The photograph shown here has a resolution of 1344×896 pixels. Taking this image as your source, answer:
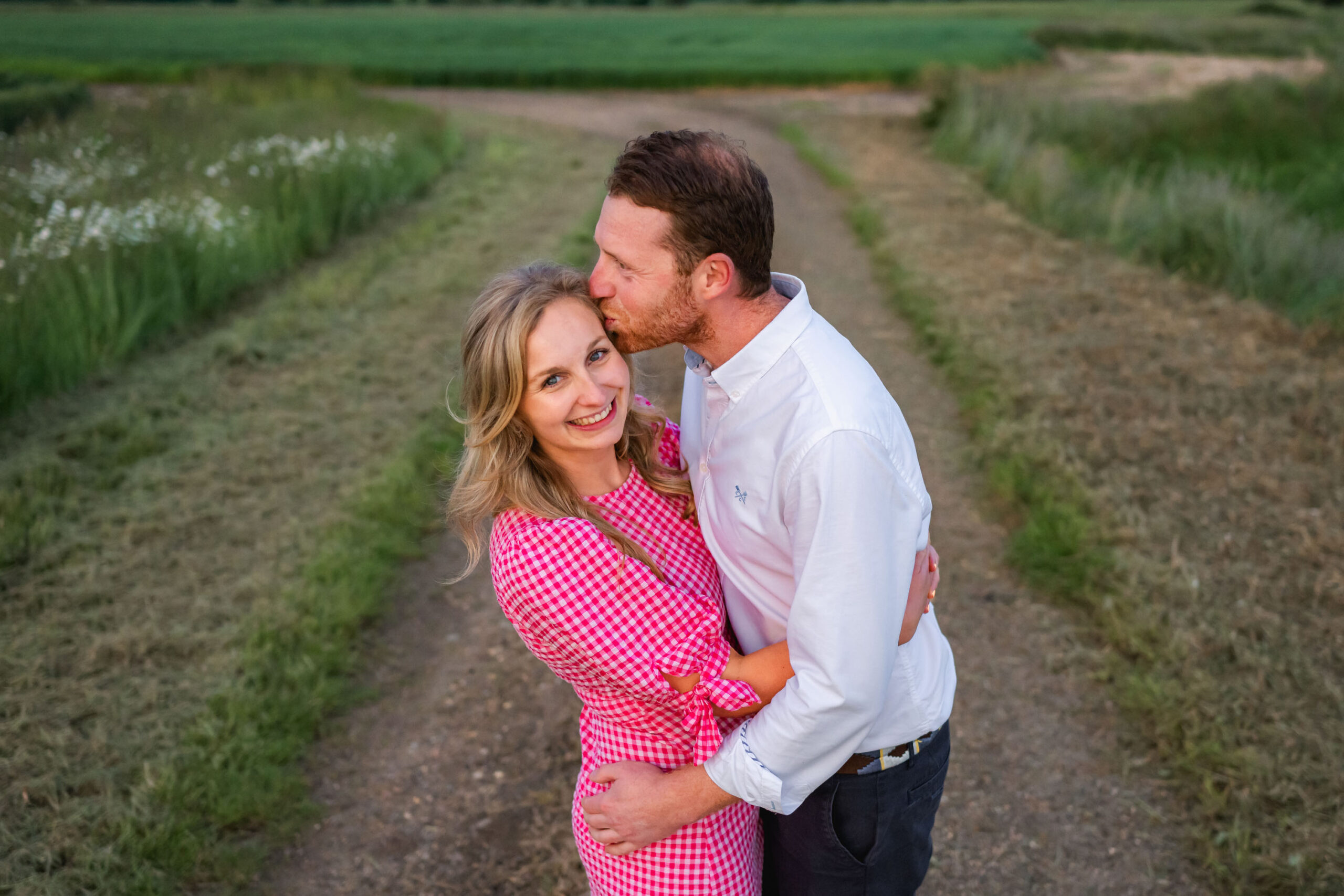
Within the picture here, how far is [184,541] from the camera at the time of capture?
4980mm

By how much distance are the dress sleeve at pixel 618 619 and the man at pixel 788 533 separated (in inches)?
4.4

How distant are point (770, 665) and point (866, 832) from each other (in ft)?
1.48

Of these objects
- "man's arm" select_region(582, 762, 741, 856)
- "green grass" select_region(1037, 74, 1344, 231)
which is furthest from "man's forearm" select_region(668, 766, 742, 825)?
"green grass" select_region(1037, 74, 1344, 231)

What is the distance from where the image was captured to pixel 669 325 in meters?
2.01

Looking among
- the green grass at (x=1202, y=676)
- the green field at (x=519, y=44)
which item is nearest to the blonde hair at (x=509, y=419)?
the green grass at (x=1202, y=676)

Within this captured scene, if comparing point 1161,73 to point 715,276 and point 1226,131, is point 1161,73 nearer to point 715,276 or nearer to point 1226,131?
point 1226,131

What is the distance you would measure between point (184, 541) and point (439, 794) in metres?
2.31

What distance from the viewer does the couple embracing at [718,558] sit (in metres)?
1.67

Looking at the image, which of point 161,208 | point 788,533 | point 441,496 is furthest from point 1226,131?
point 788,533

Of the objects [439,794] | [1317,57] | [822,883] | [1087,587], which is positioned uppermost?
[1317,57]

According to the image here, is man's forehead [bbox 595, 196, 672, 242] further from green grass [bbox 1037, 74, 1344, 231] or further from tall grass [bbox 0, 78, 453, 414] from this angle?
green grass [bbox 1037, 74, 1344, 231]

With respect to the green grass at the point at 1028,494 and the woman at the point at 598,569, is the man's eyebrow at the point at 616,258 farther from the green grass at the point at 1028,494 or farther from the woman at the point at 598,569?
the green grass at the point at 1028,494

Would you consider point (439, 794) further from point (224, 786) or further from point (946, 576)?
point (946, 576)

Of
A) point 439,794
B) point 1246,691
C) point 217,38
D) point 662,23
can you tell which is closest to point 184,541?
point 439,794
